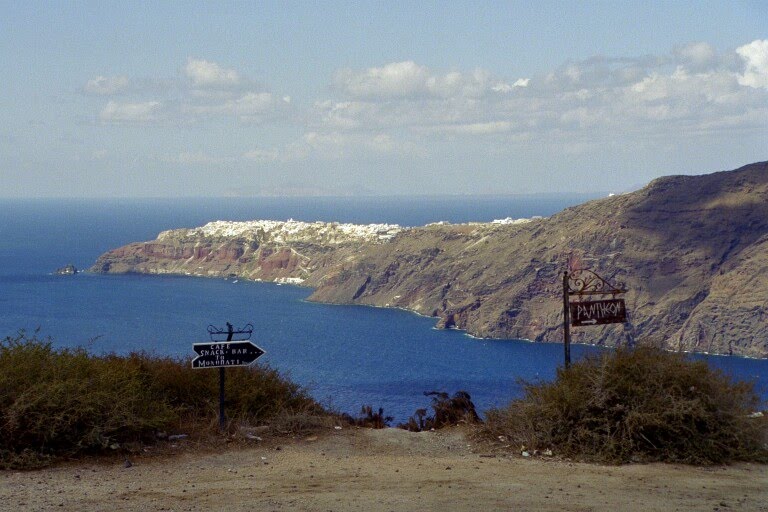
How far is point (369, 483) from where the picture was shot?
852 centimetres

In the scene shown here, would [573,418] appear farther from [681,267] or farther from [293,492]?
[681,267]

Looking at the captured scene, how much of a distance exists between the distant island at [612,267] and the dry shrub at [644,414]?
70644 mm

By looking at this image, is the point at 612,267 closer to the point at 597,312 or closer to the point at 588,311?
the point at 597,312

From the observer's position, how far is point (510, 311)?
10175 centimetres

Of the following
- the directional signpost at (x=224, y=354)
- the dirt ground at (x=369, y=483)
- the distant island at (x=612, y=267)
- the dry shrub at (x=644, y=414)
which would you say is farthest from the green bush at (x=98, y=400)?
the distant island at (x=612, y=267)

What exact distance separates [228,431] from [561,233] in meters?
105

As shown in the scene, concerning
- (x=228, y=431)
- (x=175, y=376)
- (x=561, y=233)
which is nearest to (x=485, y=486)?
(x=228, y=431)

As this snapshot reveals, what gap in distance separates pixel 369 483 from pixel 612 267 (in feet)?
318

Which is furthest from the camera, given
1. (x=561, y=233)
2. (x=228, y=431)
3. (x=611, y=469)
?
(x=561, y=233)

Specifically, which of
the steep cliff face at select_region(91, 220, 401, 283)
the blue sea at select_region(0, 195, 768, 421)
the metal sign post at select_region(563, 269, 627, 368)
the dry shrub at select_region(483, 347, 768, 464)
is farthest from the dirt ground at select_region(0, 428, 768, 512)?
the steep cliff face at select_region(91, 220, 401, 283)

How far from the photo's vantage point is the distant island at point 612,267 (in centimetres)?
9181

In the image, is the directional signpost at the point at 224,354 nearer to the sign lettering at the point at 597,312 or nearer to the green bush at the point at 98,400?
the green bush at the point at 98,400

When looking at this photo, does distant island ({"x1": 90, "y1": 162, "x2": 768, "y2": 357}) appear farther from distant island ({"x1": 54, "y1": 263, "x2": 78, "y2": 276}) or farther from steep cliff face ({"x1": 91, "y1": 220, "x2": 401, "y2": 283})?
distant island ({"x1": 54, "y1": 263, "x2": 78, "y2": 276})

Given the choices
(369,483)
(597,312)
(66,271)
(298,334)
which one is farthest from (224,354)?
(66,271)
